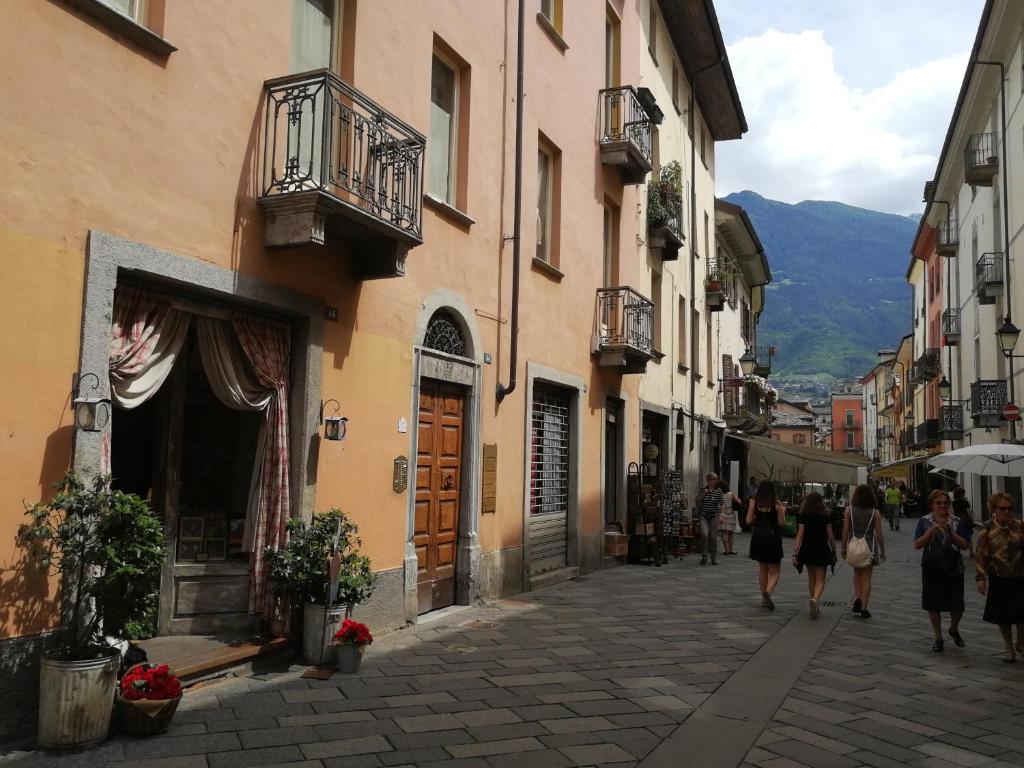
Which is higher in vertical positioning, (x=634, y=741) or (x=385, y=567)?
(x=385, y=567)

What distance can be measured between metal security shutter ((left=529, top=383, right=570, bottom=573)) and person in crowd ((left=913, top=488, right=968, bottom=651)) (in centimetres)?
499

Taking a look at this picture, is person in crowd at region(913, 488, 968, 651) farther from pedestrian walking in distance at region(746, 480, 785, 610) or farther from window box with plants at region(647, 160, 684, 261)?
window box with plants at region(647, 160, 684, 261)

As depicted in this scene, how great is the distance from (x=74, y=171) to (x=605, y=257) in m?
11.2

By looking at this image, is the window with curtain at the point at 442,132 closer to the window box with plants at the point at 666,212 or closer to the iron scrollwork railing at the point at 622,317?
the iron scrollwork railing at the point at 622,317

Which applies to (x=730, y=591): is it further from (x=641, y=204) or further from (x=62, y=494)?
(x=62, y=494)

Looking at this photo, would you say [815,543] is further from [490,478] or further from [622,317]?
[622,317]

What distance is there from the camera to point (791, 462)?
24781mm

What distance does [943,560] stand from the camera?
8.54 meters

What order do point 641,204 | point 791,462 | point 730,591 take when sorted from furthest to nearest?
point 791,462
point 641,204
point 730,591

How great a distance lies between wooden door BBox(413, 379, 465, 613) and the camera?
9227mm

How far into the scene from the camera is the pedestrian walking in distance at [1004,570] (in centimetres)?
793

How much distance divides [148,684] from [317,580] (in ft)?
6.13

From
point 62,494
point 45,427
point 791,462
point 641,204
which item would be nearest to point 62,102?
point 45,427

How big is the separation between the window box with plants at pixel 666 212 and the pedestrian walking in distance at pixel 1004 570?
10189 millimetres
